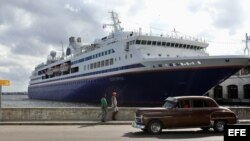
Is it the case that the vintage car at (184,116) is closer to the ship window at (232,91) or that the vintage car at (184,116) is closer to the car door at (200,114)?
the car door at (200,114)

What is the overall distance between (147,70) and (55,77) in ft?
131

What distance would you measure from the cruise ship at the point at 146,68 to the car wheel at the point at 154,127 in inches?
1060

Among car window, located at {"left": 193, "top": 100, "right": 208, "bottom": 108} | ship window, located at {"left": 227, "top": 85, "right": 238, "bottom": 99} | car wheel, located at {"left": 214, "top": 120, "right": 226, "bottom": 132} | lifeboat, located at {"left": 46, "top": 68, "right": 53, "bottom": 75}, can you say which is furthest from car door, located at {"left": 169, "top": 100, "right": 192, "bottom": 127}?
lifeboat, located at {"left": 46, "top": 68, "right": 53, "bottom": 75}

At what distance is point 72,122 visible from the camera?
20.0 metres

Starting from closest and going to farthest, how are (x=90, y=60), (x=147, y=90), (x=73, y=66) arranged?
(x=147, y=90), (x=90, y=60), (x=73, y=66)

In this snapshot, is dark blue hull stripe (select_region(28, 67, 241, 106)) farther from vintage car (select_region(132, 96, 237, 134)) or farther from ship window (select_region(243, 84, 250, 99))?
ship window (select_region(243, 84, 250, 99))

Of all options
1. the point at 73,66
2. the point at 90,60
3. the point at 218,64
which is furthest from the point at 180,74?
the point at 73,66

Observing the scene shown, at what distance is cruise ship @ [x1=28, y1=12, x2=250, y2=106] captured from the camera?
1646 inches

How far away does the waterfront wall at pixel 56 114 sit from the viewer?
21.0 meters

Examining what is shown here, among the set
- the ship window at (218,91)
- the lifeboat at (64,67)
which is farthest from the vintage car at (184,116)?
the ship window at (218,91)

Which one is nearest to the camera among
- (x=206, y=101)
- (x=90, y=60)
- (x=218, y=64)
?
(x=206, y=101)

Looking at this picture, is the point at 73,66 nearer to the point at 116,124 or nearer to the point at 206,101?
the point at 116,124

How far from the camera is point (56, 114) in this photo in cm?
2130

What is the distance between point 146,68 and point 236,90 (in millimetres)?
35192
